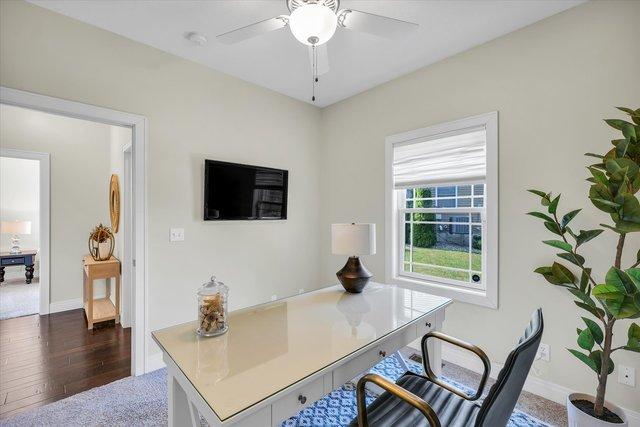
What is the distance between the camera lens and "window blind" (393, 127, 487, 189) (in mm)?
2498

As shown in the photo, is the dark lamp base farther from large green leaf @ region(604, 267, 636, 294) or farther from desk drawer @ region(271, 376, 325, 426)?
large green leaf @ region(604, 267, 636, 294)

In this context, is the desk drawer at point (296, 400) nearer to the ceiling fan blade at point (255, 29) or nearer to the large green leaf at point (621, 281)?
the large green leaf at point (621, 281)

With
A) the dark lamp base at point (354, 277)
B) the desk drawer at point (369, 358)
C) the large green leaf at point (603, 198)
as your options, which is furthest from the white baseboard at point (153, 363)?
the large green leaf at point (603, 198)

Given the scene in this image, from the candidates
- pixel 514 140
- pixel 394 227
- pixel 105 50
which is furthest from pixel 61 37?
pixel 514 140

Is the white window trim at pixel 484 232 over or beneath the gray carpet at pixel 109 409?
over

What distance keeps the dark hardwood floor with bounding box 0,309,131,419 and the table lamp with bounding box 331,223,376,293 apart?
6.75 feet

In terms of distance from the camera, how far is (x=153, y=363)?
8.22 feet

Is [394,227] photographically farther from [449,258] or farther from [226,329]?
[226,329]

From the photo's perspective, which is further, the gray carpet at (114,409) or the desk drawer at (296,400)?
the gray carpet at (114,409)

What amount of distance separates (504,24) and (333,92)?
171 centimetres

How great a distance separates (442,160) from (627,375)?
1917 mm

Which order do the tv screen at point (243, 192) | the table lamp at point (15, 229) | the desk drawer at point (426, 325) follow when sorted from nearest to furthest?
the desk drawer at point (426, 325), the tv screen at point (243, 192), the table lamp at point (15, 229)

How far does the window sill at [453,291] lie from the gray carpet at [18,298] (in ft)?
15.8

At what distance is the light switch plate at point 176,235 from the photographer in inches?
103
